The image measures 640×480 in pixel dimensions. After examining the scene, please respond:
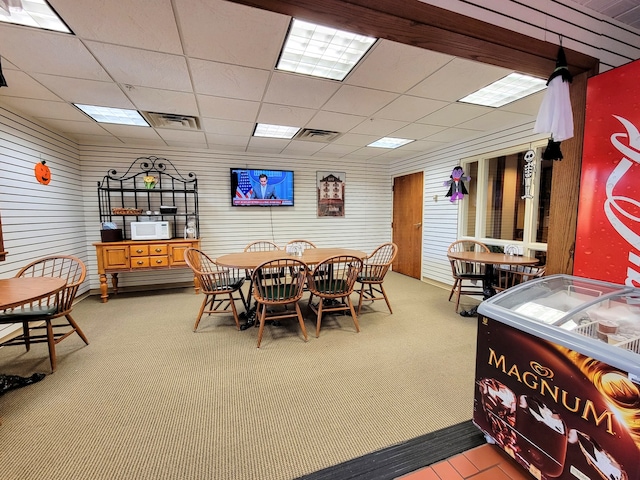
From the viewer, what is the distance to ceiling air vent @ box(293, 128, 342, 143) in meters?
4.16

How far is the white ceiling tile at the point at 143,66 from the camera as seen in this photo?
2.12m

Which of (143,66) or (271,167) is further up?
(143,66)

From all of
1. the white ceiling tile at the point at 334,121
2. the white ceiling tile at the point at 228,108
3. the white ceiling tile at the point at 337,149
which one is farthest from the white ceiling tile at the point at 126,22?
the white ceiling tile at the point at 337,149

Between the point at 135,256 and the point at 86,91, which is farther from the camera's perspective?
the point at 135,256

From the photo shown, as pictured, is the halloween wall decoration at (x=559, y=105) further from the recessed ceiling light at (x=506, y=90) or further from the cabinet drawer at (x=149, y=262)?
the cabinet drawer at (x=149, y=262)

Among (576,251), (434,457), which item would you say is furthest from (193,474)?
(576,251)

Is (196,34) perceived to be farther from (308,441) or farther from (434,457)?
(434,457)

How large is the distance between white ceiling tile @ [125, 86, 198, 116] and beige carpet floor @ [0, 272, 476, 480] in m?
2.59

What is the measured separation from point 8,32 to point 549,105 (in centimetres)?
367

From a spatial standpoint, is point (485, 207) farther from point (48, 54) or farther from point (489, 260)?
point (48, 54)

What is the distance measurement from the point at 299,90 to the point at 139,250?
11.3 feet

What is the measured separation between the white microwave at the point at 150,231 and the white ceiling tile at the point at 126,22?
296 cm

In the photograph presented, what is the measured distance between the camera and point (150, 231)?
445 centimetres

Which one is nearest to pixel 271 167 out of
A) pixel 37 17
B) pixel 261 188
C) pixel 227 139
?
pixel 261 188
